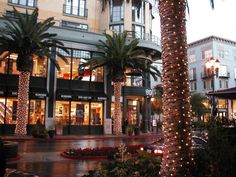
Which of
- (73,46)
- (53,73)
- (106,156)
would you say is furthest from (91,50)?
(106,156)

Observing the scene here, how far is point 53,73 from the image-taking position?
34781 millimetres

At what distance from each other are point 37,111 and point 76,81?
5.76 meters

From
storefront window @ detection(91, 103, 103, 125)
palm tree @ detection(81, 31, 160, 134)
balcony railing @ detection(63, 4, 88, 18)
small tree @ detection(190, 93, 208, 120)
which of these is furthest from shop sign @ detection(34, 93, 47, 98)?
small tree @ detection(190, 93, 208, 120)

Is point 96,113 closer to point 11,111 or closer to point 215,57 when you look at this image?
point 11,111

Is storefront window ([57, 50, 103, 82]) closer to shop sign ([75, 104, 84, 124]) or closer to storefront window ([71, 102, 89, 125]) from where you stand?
storefront window ([71, 102, 89, 125])

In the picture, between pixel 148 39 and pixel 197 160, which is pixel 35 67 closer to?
pixel 148 39

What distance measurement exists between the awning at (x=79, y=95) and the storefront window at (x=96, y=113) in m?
1.42

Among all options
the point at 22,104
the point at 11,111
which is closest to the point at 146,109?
the point at 11,111

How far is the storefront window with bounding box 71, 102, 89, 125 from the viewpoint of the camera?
117 ft

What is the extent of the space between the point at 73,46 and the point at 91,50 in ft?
8.08

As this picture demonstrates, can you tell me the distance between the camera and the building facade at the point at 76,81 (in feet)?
108

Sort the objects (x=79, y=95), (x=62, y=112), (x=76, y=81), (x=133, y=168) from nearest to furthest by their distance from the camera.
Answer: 1. (x=133, y=168)
2. (x=62, y=112)
3. (x=79, y=95)
4. (x=76, y=81)

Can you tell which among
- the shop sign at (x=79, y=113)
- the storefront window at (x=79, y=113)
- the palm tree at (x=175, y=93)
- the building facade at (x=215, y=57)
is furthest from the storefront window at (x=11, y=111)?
the building facade at (x=215, y=57)

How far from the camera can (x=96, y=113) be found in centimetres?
3738
